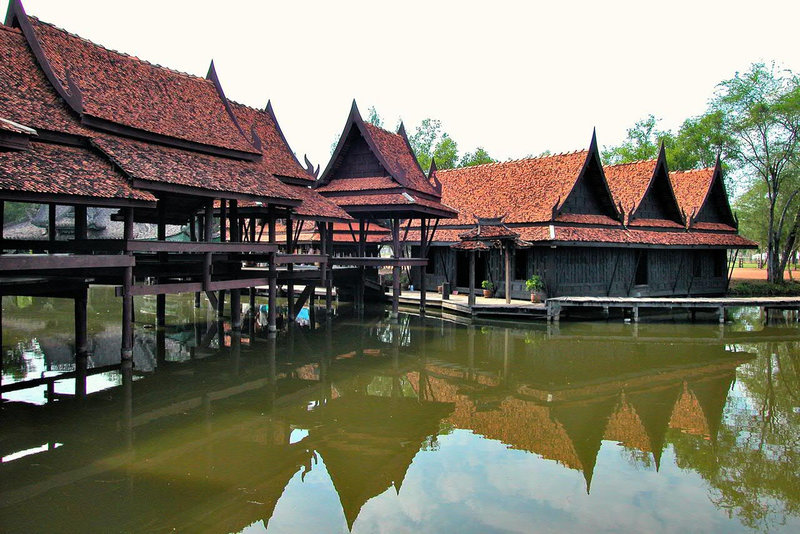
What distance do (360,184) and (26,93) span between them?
10.5m

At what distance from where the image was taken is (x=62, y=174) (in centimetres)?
1039

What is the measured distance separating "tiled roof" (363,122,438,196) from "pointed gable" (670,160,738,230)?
12704 millimetres

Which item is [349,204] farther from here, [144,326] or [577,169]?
[577,169]

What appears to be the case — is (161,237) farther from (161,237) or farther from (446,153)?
(446,153)

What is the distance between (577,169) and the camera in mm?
23094

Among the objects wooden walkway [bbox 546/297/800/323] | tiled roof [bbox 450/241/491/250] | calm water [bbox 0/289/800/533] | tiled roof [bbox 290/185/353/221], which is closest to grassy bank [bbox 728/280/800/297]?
wooden walkway [bbox 546/297/800/323]

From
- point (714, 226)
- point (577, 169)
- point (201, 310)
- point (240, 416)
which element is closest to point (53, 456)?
point (240, 416)

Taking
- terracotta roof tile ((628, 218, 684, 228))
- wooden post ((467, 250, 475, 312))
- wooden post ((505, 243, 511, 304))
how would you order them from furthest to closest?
terracotta roof tile ((628, 218, 684, 228))
wooden post ((505, 243, 511, 304))
wooden post ((467, 250, 475, 312))

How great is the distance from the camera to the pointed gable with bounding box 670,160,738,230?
26.8 m

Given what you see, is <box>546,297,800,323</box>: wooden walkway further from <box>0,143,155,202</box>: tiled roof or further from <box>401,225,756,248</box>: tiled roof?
<box>0,143,155,202</box>: tiled roof

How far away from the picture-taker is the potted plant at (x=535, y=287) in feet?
69.1

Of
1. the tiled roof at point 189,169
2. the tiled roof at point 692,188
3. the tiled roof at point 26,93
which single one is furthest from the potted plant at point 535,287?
the tiled roof at point 26,93

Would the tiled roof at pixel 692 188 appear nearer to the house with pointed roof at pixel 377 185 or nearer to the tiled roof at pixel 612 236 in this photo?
the tiled roof at pixel 612 236

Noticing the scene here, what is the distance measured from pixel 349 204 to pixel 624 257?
36.5ft
